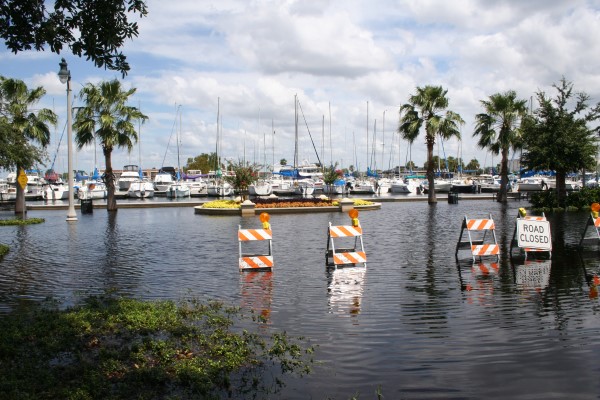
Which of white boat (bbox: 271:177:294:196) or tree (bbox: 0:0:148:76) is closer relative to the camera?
tree (bbox: 0:0:148:76)

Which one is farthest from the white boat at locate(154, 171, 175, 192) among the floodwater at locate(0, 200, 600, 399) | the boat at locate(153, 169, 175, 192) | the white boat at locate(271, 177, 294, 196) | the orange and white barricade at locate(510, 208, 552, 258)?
the orange and white barricade at locate(510, 208, 552, 258)

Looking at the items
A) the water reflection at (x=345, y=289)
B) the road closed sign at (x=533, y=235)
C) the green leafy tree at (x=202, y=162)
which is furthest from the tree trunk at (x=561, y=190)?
the green leafy tree at (x=202, y=162)

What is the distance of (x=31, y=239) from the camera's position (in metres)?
21.9

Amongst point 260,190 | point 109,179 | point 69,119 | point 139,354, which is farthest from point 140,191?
point 139,354

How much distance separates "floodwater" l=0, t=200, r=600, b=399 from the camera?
250 inches

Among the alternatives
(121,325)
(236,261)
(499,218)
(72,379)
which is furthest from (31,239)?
(499,218)

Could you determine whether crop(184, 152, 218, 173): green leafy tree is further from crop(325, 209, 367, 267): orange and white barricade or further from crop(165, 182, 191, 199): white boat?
crop(325, 209, 367, 267): orange and white barricade

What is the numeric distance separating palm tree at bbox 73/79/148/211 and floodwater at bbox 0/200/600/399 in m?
16.3

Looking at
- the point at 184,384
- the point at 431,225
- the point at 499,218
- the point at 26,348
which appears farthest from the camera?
the point at 499,218

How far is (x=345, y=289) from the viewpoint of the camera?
37.5 feet

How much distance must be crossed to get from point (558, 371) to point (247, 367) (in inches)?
137

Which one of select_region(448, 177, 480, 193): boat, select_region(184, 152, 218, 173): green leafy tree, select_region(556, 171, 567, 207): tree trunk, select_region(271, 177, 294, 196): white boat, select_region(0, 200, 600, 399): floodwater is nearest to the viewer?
select_region(0, 200, 600, 399): floodwater

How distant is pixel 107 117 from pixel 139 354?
3225cm

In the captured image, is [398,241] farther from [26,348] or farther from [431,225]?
[26,348]
